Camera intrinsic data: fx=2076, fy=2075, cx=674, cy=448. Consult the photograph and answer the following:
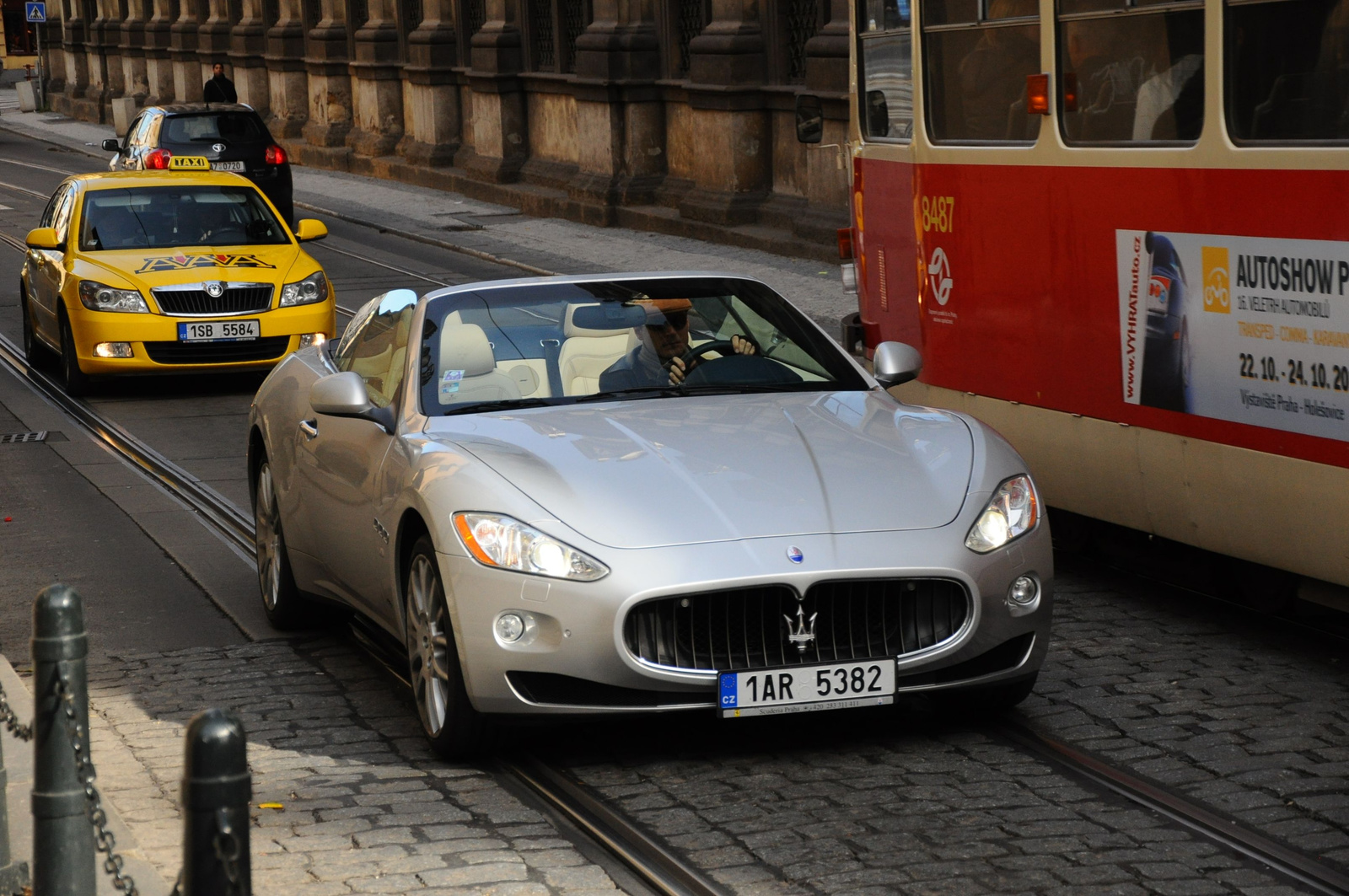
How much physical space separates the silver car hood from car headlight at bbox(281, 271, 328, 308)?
8398mm

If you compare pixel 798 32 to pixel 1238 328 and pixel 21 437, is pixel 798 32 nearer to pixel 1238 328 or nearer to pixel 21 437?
pixel 21 437

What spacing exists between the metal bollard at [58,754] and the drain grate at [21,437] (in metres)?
9.15

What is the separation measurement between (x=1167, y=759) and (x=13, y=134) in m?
51.5

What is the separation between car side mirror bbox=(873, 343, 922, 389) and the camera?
7.09m

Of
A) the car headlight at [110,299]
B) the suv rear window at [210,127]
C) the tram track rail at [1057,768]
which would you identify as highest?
the suv rear window at [210,127]

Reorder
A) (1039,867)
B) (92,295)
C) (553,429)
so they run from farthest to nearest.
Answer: (92,295) → (553,429) → (1039,867)

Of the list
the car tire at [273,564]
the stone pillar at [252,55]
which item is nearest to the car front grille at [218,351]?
the car tire at [273,564]

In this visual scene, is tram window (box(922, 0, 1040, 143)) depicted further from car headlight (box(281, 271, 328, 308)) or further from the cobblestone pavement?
car headlight (box(281, 271, 328, 308))

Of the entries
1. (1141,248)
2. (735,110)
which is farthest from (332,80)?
(1141,248)

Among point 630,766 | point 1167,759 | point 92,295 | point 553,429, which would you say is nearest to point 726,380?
point 553,429

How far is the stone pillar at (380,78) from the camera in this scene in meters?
36.1

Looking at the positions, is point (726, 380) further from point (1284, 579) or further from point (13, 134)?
point (13, 134)

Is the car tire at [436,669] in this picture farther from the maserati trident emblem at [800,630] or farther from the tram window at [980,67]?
the tram window at [980,67]

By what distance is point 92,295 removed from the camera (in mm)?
14430
